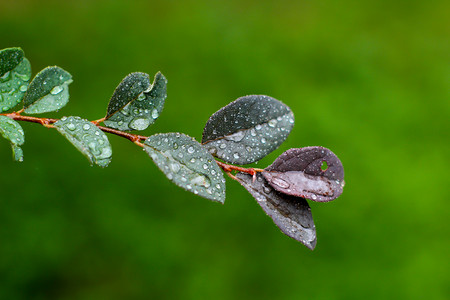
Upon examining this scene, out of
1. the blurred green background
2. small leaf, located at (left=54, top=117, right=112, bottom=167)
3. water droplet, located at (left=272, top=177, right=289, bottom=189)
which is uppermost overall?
small leaf, located at (left=54, top=117, right=112, bottom=167)

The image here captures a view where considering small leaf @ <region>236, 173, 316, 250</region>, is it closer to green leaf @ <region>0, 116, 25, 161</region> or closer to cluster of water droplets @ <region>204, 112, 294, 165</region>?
cluster of water droplets @ <region>204, 112, 294, 165</region>

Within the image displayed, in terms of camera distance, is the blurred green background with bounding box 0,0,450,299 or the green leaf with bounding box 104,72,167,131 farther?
the blurred green background with bounding box 0,0,450,299

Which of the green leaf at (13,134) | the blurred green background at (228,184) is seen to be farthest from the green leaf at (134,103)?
the blurred green background at (228,184)

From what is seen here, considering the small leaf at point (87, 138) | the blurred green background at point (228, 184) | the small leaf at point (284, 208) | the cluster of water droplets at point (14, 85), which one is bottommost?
the blurred green background at point (228, 184)

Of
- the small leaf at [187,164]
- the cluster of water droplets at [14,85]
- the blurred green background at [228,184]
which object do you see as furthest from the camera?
the blurred green background at [228,184]

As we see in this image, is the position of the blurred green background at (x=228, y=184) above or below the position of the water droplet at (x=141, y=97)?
below

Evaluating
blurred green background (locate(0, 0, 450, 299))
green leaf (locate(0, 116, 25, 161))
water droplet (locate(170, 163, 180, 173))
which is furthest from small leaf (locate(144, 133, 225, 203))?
blurred green background (locate(0, 0, 450, 299))

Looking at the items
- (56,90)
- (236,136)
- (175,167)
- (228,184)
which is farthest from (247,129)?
(228,184)

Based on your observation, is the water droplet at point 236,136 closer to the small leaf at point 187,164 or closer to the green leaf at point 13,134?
the small leaf at point 187,164

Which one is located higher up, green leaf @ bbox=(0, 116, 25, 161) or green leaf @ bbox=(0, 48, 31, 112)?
green leaf @ bbox=(0, 48, 31, 112)
